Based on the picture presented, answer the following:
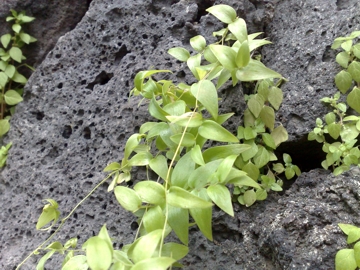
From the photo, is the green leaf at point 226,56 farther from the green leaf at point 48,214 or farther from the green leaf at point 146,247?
the green leaf at point 48,214

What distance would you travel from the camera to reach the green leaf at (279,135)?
1.15 m

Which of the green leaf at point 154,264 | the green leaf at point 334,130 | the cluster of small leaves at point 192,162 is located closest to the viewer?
the green leaf at point 154,264

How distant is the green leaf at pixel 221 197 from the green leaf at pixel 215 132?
0.12 metres

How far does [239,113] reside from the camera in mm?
1166

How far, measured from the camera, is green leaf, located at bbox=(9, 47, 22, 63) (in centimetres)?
175

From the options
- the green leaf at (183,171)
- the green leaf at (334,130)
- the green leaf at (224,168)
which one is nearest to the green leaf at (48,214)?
the green leaf at (183,171)

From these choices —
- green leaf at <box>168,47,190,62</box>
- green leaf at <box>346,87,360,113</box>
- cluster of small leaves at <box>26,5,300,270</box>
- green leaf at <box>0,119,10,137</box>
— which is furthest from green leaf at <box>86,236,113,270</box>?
green leaf at <box>0,119,10,137</box>

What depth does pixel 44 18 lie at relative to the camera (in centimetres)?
183

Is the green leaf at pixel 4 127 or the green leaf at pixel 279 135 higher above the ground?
the green leaf at pixel 4 127

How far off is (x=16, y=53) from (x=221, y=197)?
1.36 metres

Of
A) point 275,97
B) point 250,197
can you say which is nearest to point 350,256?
point 250,197

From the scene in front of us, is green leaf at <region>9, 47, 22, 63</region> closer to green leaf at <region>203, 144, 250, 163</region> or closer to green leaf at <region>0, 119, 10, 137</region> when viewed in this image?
green leaf at <region>0, 119, 10, 137</region>

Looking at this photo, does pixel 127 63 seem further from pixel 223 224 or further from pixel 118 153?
pixel 223 224

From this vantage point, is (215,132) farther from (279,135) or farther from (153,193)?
(279,135)
